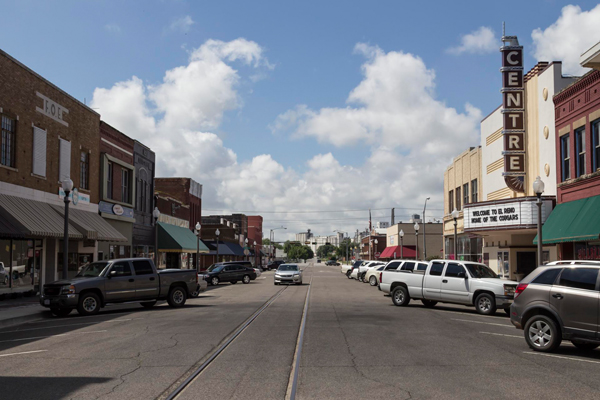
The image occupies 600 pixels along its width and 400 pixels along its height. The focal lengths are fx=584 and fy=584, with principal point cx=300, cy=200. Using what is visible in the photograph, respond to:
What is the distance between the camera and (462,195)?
4328 centimetres

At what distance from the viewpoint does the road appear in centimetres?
813

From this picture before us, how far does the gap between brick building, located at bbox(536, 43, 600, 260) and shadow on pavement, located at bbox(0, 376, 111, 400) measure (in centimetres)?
1801

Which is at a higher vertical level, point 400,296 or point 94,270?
point 94,270

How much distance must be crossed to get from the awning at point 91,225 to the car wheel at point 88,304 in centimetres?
943

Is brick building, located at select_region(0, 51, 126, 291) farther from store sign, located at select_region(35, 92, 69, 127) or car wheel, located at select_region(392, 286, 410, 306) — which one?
car wheel, located at select_region(392, 286, 410, 306)

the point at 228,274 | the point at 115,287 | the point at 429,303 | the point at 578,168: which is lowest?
the point at 228,274

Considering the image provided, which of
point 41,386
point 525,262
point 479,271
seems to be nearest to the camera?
point 41,386

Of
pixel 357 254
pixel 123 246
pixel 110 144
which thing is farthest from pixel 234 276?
Result: pixel 357 254

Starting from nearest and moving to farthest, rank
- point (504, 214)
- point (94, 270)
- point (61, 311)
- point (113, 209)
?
point (61, 311) → point (94, 270) → point (504, 214) → point (113, 209)

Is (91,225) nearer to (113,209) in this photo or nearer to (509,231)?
(113,209)

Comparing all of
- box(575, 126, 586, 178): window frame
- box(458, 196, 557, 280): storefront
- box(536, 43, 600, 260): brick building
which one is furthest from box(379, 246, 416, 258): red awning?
box(575, 126, 586, 178): window frame

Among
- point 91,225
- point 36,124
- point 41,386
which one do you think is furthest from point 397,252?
point 41,386

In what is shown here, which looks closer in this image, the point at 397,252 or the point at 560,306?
the point at 560,306

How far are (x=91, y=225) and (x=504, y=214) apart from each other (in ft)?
70.3
